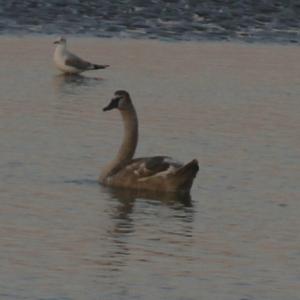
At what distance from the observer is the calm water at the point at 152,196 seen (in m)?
10.8

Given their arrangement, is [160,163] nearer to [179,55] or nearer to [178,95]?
[178,95]

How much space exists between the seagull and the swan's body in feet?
28.7

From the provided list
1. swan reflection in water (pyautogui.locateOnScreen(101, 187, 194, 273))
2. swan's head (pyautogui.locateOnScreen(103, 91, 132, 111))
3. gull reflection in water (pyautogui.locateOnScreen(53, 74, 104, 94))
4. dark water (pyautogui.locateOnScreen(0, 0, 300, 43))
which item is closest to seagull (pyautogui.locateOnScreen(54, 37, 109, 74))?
gull reflection in water (pyautogui.locateOnScreen(53, 74, 104, 94))

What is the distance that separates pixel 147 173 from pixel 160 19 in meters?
15.6

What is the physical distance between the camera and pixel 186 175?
14.4 meters

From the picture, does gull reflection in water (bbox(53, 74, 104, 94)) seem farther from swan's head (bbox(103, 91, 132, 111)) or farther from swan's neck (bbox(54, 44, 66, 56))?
swan's head (bbox(103, 91, 132, 111))

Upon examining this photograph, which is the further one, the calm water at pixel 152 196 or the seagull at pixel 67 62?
the seagull at pixel 67 62

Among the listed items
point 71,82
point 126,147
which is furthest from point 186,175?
point 71,82

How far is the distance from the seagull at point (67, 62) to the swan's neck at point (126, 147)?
8243 millimetres

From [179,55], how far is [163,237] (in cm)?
1352

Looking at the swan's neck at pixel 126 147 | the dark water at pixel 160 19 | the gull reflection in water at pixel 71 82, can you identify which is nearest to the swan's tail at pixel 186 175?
the swan's neck at pixel 126 147

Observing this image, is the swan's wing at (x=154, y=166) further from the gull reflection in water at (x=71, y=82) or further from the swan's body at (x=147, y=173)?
the gull reflection in water at (x=71, y=82)

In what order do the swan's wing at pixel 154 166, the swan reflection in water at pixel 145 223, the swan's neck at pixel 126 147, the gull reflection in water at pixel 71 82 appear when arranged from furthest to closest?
1. the gull reflection in water at pixel 71 82
2. the swan's neck at pixel 126 147
3. the swan's wing at pixel 154 166
4. the swan reflection in water at pixel 145 223

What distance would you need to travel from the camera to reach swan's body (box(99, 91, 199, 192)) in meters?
14.5
